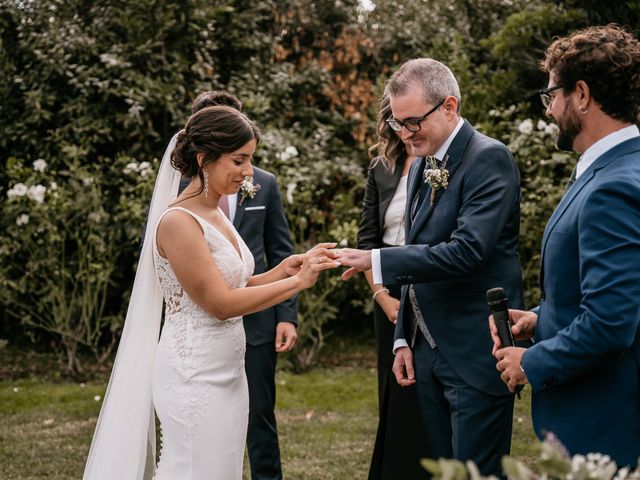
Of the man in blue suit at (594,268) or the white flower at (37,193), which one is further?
the white flower at (37,193)

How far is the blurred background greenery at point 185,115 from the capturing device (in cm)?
796

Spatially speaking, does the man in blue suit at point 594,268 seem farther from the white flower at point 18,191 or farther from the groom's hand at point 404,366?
the white flower at point 18,191

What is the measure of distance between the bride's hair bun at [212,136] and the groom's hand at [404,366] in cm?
116

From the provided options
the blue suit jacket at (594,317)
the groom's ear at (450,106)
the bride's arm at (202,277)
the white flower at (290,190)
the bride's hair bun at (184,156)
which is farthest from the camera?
the white flower at (290,190)

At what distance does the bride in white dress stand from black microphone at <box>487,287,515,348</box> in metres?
0.97

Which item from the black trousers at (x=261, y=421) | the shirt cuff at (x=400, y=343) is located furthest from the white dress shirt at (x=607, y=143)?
the black trousers at (x=261, y=421)

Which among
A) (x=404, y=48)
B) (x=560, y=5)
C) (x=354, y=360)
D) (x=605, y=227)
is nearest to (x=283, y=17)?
(x=404, y=48)

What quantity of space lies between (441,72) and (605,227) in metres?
1.36

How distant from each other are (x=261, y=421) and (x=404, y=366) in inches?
51.9

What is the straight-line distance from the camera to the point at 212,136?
3615 mm

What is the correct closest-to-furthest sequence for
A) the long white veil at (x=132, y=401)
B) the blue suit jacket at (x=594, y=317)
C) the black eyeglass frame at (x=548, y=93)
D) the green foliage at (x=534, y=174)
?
the blue suit jacket at (x=594, y=317) < the black eyeglass frame at (x=548, y=93) < the long white veil at (x=132, y=401) < the green foliage at (x=534, y=174)

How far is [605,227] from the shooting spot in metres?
2.42

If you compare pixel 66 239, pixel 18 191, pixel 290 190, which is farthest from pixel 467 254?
pixel 66 239

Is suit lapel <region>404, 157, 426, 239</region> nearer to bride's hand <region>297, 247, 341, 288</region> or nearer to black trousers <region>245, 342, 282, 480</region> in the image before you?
bride's hand <region>297, 247, 341, 288</region>
